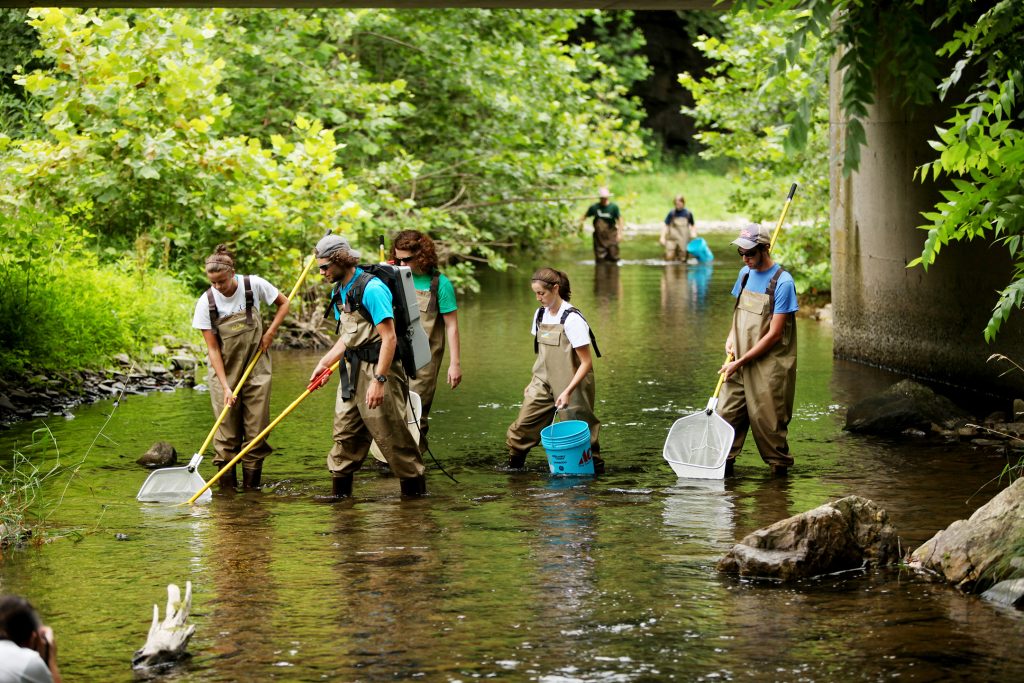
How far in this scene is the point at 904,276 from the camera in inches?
612

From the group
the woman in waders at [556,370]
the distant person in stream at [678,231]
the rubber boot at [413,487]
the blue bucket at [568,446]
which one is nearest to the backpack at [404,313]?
the rubber boot at [413,487]

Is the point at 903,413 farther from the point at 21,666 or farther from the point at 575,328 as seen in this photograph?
the point at 21,666

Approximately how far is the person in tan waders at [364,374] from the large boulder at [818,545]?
2701 mm

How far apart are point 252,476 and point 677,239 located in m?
21.2


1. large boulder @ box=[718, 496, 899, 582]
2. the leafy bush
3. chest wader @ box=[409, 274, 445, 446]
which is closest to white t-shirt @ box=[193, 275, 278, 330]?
chest wader @ box=[409, 274, 445, 446]

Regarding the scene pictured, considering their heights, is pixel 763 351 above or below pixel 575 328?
below

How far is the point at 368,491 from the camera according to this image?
1018 cm

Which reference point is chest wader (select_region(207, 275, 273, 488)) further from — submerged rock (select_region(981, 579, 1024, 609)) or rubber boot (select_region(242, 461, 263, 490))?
submerged rock (select_region(981, 579, 1024, 609))

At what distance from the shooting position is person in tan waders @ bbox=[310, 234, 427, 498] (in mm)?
9266

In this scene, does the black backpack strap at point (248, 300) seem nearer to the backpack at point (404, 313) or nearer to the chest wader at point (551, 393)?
the backpack at point (404, 313)

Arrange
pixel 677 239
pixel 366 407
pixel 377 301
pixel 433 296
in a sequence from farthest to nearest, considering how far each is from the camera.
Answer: pixel 677 239
pixel 433 296
pixel 366 407
pixel 377 301

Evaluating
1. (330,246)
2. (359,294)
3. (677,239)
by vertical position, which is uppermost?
(330,246)

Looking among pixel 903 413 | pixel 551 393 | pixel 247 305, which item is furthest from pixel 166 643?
pixel 903 413

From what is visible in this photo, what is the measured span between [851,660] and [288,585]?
10.1ft
